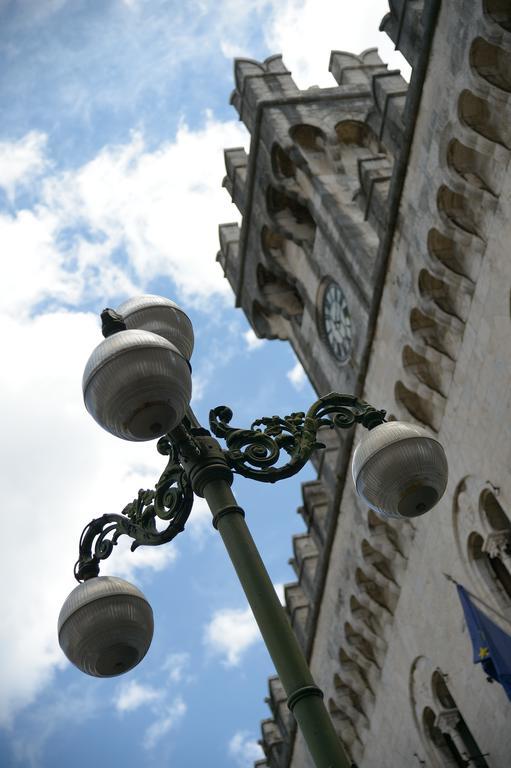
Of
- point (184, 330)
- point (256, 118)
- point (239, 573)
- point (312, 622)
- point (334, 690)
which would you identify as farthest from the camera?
point (256, 118)

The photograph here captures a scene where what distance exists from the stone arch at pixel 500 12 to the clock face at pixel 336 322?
9297 mm

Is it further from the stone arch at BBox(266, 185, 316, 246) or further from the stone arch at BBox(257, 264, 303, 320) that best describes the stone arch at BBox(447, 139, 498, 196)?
the stone arch at BBox(257, 264, 303, 320)

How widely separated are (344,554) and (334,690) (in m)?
3.31

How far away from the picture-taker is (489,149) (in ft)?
53.4

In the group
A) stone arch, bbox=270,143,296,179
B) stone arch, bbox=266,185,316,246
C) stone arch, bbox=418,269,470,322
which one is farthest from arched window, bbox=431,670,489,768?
stone arch, bbox=270,143,296,179

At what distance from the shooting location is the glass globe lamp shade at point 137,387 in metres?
6.57

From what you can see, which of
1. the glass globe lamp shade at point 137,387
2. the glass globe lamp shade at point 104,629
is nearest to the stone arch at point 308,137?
the glass globe lamp shade at point 137,387

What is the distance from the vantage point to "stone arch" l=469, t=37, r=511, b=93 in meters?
15.8

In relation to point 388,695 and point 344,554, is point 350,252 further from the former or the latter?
point 388,695

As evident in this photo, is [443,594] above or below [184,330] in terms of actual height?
above

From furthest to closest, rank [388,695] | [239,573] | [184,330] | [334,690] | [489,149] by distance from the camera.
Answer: [334,690], [388,695], [489,149], [184,330], [239,573]

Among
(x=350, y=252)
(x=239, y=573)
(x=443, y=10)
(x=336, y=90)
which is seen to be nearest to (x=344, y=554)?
(x=350, y=252)

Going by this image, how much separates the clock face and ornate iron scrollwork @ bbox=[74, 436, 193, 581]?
54.5ft

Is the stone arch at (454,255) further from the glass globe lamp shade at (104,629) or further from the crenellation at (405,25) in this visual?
the glass globe lamp shade at (104,629)
